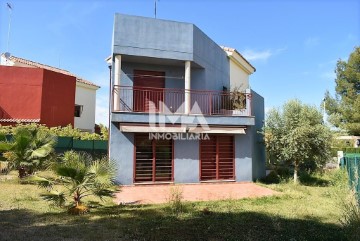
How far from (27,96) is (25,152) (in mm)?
13523

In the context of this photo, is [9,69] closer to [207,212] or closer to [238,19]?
[238,19]

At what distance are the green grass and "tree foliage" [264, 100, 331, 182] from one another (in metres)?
4.61

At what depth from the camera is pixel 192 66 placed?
19.3 m

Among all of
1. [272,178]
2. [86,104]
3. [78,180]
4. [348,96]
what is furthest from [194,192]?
[348,96]

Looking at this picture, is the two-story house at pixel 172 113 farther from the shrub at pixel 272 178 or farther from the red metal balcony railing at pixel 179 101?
the shrub at pixel 272 178

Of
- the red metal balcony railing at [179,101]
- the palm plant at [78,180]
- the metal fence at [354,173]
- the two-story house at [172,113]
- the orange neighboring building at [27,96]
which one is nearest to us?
the metal fence at [354,173]

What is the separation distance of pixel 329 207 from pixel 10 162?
50.4 ft

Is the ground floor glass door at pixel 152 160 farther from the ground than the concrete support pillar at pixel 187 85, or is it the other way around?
the concrete support pillar at pixel 187 85

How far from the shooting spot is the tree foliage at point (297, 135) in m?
17.2

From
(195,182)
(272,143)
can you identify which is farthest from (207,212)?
(272,143)

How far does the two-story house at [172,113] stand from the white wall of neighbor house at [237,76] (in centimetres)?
434

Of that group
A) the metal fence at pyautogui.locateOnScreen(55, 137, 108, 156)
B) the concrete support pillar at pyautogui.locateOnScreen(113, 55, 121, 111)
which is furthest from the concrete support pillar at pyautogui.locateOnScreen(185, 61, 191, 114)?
the metal fence at pyautogui.locateOnScreen(55, 137, 108, 156)

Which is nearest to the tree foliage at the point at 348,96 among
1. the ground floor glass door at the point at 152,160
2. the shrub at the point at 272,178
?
the shrub at the point at 272,178

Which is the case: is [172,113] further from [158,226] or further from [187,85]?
[158,226]
